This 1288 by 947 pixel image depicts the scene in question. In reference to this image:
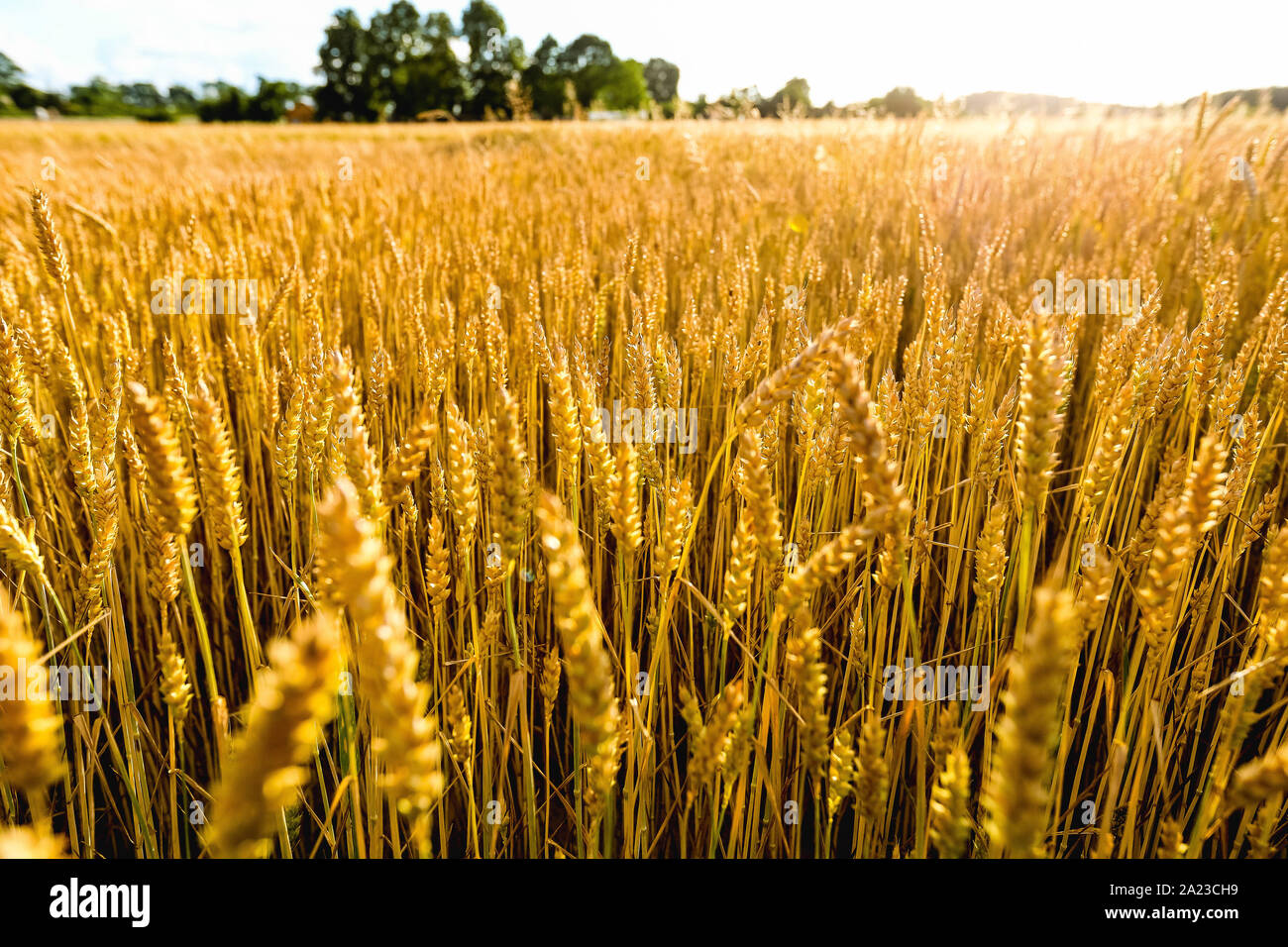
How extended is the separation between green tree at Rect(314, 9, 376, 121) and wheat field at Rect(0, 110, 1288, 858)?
3569 centimetres

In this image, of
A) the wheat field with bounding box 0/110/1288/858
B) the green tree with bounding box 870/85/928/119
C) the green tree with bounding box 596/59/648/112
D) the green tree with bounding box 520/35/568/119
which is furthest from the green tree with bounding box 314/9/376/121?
the wheat field with bounding box 0/110/1288/858

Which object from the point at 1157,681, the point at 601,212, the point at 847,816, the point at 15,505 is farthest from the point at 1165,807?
the point at 601,212

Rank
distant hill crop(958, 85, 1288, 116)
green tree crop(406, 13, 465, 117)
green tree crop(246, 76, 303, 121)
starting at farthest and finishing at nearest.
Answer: green tree crop(246, 76, 303, 121)
green tree crop(406, 13, 465, 117)
distant hill crop(958, 85, 1288, 116)

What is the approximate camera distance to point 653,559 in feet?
3.14

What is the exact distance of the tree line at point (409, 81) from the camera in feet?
98.3

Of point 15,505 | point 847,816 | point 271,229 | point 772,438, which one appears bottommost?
point 847,816

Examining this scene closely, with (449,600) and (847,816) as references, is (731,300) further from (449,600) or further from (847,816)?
(847,816)

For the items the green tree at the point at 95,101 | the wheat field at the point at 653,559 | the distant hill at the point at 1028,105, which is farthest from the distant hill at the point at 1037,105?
the green tree at the point at 95,101

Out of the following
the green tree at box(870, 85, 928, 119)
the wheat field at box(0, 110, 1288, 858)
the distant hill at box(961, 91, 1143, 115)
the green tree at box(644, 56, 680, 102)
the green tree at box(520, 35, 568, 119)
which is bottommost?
the wheat field at box(0, 110, 1288, 858)

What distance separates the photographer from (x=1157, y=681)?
3.04ft

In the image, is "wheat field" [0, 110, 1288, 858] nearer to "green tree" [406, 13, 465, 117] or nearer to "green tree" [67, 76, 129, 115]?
"green tree" [406, 13, 465, 117]

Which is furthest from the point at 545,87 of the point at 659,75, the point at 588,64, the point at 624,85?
Answer: the point at 659,75

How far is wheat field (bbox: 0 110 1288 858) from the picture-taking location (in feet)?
1.80

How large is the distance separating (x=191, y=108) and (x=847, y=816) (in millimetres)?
48168
